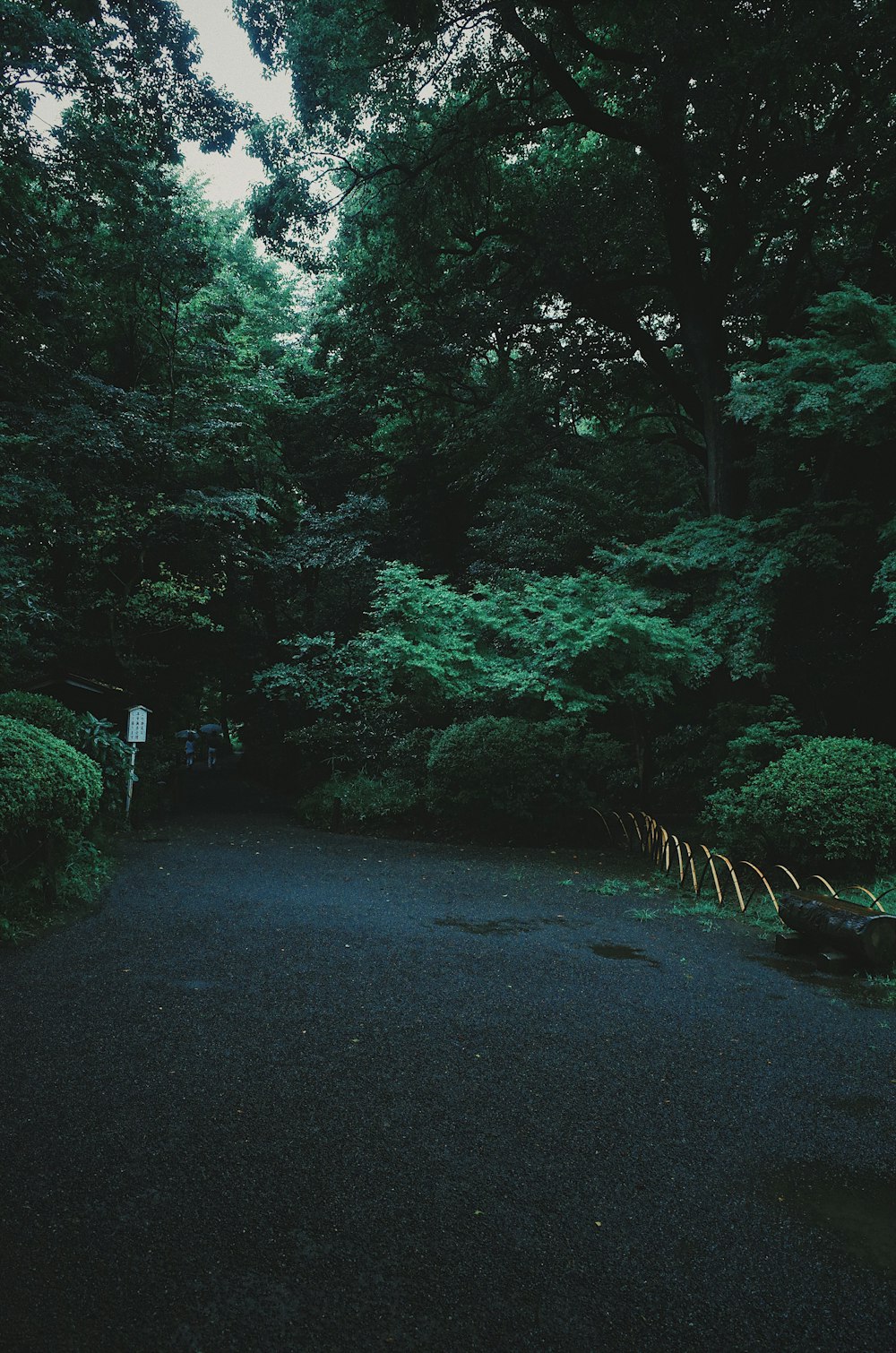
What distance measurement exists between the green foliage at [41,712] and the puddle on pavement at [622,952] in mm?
7367

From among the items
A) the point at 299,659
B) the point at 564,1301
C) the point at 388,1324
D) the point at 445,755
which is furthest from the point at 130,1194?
the point at 299,659

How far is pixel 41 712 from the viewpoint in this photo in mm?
10555

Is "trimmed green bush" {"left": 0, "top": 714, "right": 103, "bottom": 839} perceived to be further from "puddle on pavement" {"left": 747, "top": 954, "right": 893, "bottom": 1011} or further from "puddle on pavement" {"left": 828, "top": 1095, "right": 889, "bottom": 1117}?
"puddle on pavement" {"left": 747, "top": 954, "right": 893, "bottom": 1011}

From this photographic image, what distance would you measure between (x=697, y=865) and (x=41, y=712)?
914 cm

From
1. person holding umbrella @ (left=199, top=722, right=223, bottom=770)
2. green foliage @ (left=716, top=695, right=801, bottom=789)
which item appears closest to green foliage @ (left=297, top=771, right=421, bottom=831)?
green foliage @ (left=716, top=695, right=801, bottom=789)

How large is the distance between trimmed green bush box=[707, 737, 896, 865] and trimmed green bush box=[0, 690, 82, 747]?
8.70 metres

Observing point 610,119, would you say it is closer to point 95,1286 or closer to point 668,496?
point 668,496

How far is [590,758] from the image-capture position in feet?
41.9

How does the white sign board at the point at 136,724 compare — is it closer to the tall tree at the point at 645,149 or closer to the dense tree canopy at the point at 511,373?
the dense tree canopy at the point at 511,373

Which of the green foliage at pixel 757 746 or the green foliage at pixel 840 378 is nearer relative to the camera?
the green foliage at pixel 840 378

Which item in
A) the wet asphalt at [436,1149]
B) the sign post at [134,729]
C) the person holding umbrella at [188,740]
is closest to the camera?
the wet asphalt at [436,1149]

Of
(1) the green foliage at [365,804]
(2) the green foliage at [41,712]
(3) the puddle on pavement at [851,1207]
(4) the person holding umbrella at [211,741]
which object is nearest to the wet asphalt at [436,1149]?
(3) the puddle on pavement at [851,1207]

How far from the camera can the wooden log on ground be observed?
19.4ft

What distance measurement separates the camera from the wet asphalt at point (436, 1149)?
2389 millimetres
